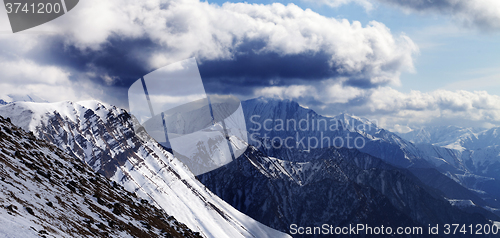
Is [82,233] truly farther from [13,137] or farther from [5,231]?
[13,137]

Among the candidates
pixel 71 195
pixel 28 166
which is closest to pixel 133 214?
pixel 71 195

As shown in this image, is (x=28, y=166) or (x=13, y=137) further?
(x=13, y=137)

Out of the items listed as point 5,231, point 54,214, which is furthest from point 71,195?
point 5,231

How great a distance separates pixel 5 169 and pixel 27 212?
1111cm

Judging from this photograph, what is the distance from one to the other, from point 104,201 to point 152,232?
29.0 feet

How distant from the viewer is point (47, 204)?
110 feet

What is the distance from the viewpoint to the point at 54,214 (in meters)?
32.0

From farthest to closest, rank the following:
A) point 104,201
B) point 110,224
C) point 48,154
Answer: point 48,154 < point 104,201 < point 110,224

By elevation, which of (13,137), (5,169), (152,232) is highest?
(13,137)

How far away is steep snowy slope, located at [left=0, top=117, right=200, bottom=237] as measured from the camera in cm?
2647

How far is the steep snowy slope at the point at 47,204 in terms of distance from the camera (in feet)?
86.8

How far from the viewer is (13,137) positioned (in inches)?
2196

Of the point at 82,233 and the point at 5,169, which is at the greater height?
the point at 5,169

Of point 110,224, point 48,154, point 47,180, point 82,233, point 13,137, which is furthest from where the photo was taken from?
point 48,154
